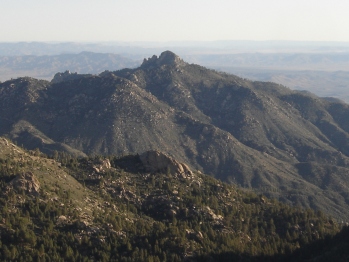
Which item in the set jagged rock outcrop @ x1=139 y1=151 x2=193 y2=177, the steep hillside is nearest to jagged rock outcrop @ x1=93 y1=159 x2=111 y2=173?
the steep hillside

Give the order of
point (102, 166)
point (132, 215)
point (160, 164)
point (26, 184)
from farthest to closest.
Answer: point (160, 164), point (102, 166), point (132, 215), point (26, 184)

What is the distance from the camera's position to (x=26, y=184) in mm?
97062

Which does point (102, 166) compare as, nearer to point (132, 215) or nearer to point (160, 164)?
point (160, 164)

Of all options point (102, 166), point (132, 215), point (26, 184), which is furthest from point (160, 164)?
point (26, 184)

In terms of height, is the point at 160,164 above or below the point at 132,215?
above

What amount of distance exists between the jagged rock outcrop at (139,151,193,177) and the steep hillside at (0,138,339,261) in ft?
0.95

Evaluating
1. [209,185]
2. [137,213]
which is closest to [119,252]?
[137,213]

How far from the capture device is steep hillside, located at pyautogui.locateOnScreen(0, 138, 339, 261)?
85.9 m

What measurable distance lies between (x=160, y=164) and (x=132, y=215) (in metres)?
26.4

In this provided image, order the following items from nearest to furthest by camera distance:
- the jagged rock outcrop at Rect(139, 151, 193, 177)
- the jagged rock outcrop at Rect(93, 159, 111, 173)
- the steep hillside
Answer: the steep hillside → the jagged rock outcrop at Rect(93, 159, 111, 173) → the jagged rock outcrop at Rect(139, 151, 193, 177)

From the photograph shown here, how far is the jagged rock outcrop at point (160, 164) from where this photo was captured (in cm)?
12875

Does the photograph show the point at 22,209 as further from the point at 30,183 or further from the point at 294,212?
the point at 294,212

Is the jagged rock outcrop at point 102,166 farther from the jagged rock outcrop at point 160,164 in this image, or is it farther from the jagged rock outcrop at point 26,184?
the jagged rock outcrop at point 26,184

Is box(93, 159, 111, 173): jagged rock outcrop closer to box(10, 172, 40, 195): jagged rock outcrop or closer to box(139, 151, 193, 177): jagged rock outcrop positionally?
box(139, 151, 193, 177): jagged rock outcrop
